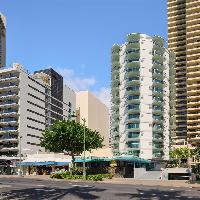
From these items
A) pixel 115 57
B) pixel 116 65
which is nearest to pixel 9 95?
pixel 116 65

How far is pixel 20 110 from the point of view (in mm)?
139500

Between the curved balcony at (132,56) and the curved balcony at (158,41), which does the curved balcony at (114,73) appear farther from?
the curved balcony at (158,41)

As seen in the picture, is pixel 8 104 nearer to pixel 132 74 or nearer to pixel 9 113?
pixel 9 113

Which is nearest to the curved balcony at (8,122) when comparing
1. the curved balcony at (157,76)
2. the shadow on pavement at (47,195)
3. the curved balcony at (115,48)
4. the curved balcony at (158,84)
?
the curved balcony at (115,48)

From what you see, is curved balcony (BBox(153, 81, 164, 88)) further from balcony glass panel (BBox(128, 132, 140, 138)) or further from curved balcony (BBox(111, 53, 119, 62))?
balcony glass panel (BBox(128, 132, 140, 138))

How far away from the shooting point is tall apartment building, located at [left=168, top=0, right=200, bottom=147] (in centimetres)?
17575

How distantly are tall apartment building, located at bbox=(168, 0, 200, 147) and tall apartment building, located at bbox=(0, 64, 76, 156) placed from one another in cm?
5957

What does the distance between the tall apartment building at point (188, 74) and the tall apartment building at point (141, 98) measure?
85.7ft

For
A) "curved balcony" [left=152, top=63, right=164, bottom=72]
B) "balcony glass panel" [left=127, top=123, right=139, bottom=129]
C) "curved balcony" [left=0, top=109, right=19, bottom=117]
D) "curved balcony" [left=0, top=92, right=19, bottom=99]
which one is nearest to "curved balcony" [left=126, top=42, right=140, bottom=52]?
"curved balcony" [left=152, top=63, right=164, bottom=72]

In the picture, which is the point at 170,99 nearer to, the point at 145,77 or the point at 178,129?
the point at 145,77

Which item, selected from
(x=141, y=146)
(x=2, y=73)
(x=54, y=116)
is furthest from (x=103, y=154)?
(x=54, y=116)

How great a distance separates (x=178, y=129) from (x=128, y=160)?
3637 inches

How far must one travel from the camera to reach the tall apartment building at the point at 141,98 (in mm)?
142000

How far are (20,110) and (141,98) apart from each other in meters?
40.6
